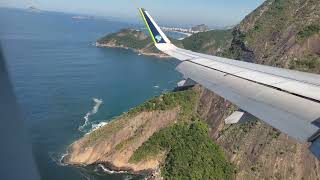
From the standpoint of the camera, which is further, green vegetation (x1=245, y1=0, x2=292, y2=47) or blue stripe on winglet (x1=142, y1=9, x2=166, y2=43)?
green vegetation (x1=245, y1=0, x2=292, y2=47)

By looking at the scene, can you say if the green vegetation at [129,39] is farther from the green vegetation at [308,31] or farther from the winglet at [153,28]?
the winglet at [153,28]

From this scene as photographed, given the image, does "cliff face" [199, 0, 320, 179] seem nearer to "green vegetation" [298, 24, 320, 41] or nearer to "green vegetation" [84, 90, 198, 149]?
"green vegetation" [298, 24, 320, 41]

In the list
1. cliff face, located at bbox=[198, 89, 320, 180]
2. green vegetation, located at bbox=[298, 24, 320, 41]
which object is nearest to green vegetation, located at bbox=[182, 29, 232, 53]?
green vegetation, located at bbox=[298, 24, 320, 41]

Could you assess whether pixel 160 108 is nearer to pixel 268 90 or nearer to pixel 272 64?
pixel 272 64

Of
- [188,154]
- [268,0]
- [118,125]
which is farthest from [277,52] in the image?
[268,0]

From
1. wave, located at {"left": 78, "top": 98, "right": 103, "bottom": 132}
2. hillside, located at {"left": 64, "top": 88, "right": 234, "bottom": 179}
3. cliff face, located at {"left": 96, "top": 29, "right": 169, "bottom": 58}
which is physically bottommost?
cliff face, located at {"left": 96, "top": 29, "right": 169, "bottom": 58}

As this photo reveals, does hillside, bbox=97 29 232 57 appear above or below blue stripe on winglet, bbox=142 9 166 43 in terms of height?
below
